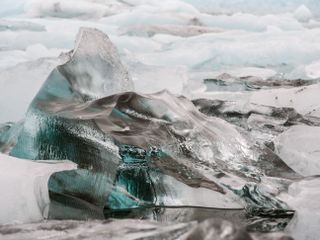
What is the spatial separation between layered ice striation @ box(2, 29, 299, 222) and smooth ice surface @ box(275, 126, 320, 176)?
0.28 ft

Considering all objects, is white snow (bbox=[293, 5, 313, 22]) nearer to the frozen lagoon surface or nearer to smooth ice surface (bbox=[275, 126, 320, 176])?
the frozen lagoon surface

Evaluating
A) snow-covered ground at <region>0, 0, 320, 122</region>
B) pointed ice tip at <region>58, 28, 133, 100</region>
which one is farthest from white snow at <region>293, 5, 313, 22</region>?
pointed ice tip at <region>58, 28, 133, 100</region>

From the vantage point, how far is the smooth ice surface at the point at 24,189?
1154 mm

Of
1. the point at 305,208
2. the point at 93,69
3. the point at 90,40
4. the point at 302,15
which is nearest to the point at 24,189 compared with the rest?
the point at 305,208

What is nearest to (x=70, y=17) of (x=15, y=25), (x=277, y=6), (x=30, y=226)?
(x=15, y=25)

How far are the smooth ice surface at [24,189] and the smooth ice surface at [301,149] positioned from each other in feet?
2.52

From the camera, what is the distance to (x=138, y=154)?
1.41 m

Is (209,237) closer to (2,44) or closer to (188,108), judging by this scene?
(188,108)

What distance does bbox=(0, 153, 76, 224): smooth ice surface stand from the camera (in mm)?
1154

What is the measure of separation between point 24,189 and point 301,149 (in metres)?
0.97

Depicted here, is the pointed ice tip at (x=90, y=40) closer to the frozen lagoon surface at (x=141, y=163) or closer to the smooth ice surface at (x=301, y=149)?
the frozen lagoon surface at (x=141, y=163)

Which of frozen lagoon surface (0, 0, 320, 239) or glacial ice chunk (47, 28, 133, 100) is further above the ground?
glacial ice chunk (47, 28, 133, 100)

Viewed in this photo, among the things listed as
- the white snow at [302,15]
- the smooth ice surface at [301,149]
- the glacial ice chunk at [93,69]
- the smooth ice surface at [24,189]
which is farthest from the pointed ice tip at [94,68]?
the white snow at [302,15]

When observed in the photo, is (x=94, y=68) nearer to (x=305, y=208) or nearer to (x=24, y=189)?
(x=24, y=189)
